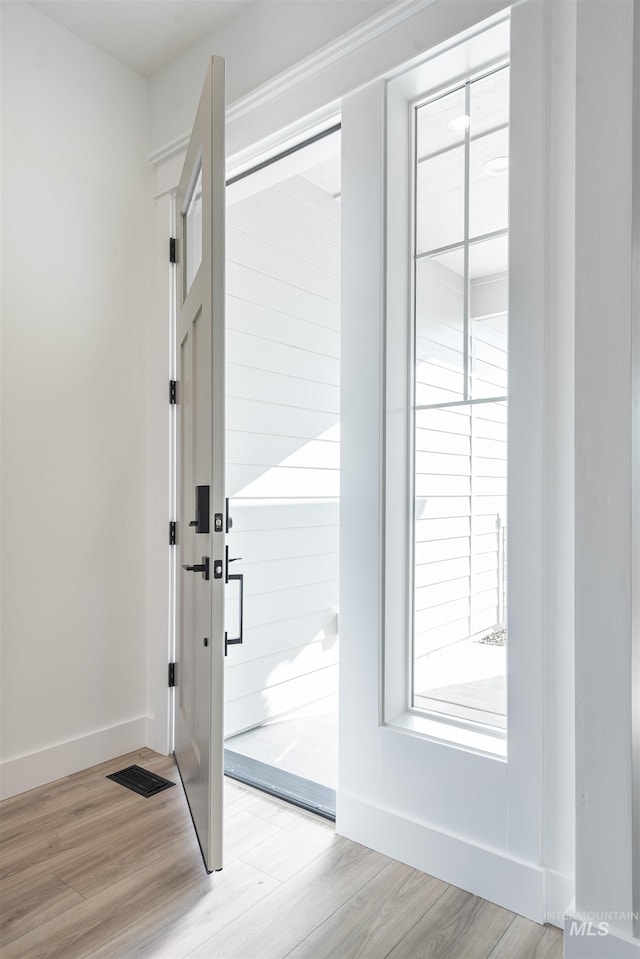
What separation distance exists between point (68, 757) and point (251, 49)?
273cm

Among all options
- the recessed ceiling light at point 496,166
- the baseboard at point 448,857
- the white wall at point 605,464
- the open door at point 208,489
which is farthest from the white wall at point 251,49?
the baseboard at point 448,857

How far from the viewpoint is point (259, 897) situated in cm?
165

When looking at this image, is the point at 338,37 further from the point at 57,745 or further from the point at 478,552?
the point at 57,745

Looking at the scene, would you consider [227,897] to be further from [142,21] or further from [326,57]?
[142,21]

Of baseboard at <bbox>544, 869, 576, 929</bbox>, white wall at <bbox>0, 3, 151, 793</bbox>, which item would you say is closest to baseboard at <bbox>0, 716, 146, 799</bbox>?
white wall at <bbox>0, 3, 151, 793</bbox>

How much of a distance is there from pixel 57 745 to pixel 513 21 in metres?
2.75

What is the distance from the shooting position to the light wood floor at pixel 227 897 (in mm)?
1468

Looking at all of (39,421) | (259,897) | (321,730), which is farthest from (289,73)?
(321,730)

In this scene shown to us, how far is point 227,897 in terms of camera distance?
165 centimetres

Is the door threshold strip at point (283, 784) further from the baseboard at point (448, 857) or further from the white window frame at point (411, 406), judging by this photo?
the white window frame at point (411, 406)

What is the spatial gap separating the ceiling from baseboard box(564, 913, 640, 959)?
9.61 ft

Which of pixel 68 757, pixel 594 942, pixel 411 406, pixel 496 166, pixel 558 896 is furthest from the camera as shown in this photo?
pixel 68 757

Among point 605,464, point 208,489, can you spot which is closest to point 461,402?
point 605,464

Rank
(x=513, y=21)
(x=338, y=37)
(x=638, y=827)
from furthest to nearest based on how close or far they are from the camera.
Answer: (x=338, y=37) < (x=513, y=21) < (x=638, y=827)
